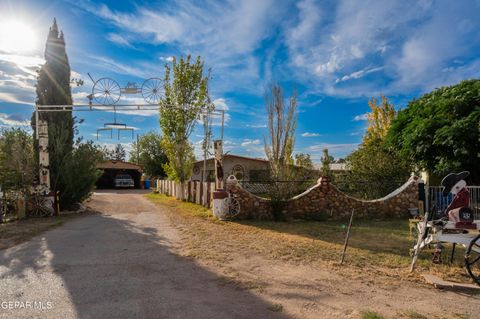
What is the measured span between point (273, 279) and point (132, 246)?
3.55 m

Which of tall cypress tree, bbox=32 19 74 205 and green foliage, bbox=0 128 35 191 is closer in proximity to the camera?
green foliage, bbox=0 128 35 191

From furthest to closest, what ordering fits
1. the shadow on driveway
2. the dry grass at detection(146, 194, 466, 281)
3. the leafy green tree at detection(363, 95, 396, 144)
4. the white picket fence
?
1. the leafy green tree at detection(363, 95, 396, 144)
2. the white picket fence
3. the dry grass at detection(146, 194, 466, 281)
4. the shadow on driveway

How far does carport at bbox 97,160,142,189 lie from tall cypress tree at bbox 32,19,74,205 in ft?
76.3

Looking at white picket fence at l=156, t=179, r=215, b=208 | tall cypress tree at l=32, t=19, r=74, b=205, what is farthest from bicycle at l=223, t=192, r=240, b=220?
tall cypress tree at l=32, t=19, r=74, b=205

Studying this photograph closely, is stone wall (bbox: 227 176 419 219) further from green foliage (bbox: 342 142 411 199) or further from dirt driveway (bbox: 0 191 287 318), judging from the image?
dirt driveway (bbox: 0 191 287 318)

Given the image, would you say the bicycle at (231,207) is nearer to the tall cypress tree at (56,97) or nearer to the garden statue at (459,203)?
the garden statue at (459,203)

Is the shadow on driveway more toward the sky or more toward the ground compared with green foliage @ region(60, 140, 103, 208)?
more toward the ground

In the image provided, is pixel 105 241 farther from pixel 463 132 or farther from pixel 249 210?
pixel 463 132

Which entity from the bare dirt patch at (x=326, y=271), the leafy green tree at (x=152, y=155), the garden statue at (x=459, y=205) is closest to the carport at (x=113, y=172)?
the leafy green tree at (x=152, y=155)

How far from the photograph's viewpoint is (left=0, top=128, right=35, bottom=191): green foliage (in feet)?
37.1

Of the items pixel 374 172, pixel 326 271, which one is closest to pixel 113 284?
pixel 326 271

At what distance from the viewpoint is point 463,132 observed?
12484 millimetres

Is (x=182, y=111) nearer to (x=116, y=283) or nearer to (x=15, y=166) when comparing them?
(x=15, y=166)

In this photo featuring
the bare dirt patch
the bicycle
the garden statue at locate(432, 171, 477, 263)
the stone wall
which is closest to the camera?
the bare dirt patch
